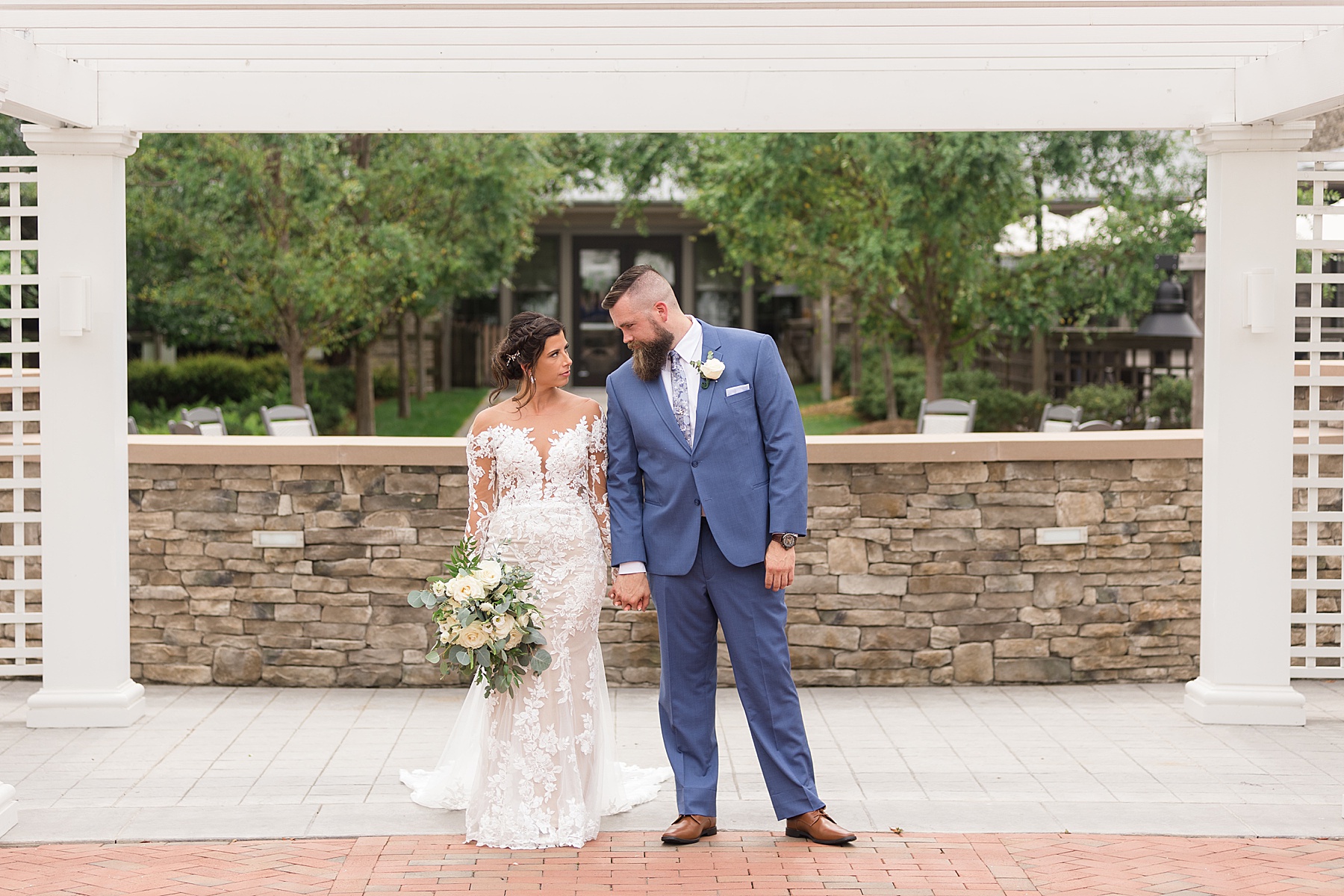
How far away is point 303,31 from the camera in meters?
5.97

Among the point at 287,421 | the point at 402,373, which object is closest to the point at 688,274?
the point at 402,373

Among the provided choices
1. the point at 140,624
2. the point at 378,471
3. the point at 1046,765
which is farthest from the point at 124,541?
the point at 1046,765

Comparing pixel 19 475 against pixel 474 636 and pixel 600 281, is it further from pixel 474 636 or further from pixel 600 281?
pixel 600 281

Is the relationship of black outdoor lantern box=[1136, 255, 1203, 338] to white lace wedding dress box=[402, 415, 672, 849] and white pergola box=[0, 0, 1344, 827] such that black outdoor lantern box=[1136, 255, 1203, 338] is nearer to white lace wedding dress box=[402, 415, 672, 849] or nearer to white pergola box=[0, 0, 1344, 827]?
white pergola box=[0, 0, 1344, 827]

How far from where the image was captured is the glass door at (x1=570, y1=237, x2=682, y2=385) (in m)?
Answer: 28.4

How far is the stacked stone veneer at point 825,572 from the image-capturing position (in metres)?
7.43

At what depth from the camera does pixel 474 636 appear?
4949 millimetres

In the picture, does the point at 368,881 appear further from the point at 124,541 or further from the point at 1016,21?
the point at 1016,21

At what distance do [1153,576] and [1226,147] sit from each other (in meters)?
2.39

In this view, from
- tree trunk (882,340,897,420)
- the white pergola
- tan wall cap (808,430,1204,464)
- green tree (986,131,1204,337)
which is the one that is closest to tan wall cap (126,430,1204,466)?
tan wall cap (808,430,1204,464)

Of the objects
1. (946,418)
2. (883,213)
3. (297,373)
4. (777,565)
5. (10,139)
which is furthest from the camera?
(297,373)

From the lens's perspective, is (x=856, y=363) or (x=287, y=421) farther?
(x=856, y=363)

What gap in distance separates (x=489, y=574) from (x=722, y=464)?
0.96 meters

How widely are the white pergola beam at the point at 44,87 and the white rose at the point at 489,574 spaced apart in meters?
2.95
